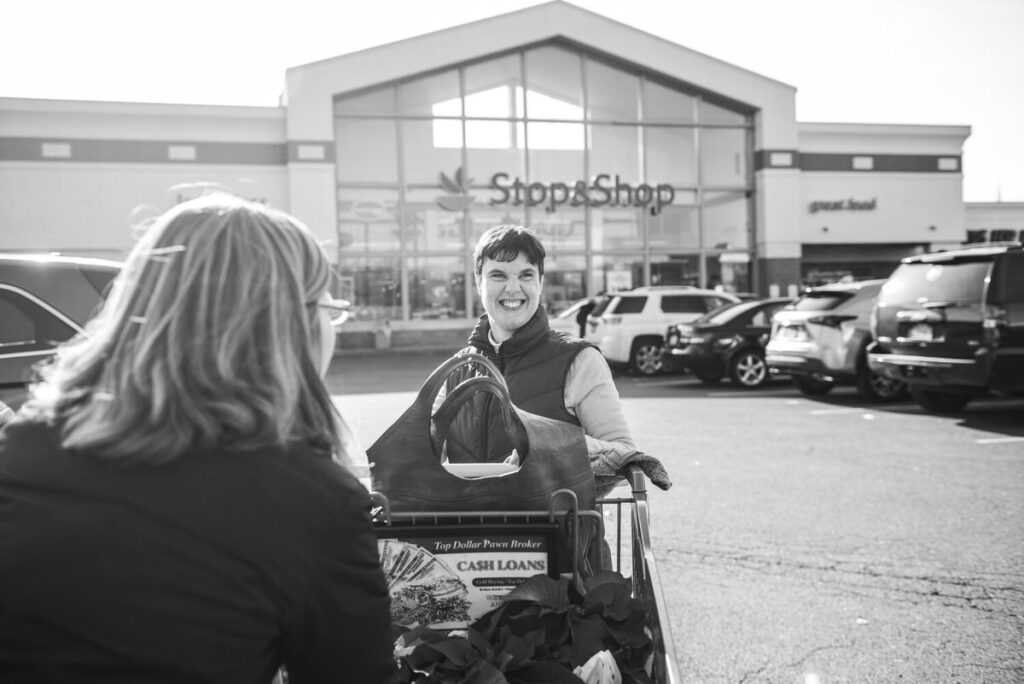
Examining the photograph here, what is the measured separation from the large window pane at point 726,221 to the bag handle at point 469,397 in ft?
85.8

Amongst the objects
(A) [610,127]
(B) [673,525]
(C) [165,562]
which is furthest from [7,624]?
(A) [610,127]

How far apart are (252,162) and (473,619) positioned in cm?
2419

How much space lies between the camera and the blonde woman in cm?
119

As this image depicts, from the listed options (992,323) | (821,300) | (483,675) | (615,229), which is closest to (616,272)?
(615,229)

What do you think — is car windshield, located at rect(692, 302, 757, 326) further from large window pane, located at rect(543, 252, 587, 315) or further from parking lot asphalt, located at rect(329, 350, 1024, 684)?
large window pane, located at rect(543, 252, 587, 315)

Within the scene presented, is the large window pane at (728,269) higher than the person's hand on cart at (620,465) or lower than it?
higher

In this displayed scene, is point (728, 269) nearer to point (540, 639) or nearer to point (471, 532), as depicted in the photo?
point (471, 532)

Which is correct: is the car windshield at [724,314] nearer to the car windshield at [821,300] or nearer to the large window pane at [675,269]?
the car windshield at [821,300]

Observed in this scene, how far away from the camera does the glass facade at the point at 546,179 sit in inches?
999

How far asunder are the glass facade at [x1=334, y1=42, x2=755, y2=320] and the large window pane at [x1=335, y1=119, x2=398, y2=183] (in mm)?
35

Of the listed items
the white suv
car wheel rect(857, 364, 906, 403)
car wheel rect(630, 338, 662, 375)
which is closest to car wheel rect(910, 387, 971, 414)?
car wheel rect(857, 364, 906, 403)

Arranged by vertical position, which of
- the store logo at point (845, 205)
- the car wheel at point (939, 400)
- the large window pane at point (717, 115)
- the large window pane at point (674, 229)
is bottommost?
the car wheel at point (939, 400)

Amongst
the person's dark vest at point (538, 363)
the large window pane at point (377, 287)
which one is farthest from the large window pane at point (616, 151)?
the person's dark vest at point (538, 363)

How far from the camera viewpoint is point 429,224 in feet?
83.8
